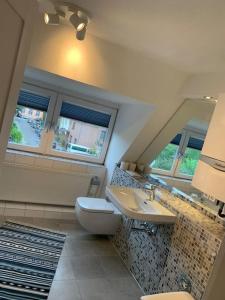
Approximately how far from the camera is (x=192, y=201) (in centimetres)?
247

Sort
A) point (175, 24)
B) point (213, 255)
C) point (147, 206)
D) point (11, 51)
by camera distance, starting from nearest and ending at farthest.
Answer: point (11, 51) → point (175, 24) → point (213, 255) → point (147, 206)

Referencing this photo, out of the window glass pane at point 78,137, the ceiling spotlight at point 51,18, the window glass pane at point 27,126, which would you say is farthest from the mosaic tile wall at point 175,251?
the ceiling spotlight at point 51,18

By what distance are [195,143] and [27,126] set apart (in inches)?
89.6

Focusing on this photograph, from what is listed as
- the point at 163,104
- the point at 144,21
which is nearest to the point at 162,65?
the point at 163,104

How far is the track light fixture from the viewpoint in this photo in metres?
1.82

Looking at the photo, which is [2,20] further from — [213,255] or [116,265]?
[116,265]

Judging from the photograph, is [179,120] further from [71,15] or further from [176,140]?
[71,15]

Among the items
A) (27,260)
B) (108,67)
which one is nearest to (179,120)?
(108,67)

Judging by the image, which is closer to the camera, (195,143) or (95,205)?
(195,143)

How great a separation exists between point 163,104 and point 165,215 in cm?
120

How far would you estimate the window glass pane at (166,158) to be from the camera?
305cm

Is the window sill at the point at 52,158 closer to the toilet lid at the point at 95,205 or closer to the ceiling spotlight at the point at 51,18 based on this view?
the toilet lid at the point at 95,205

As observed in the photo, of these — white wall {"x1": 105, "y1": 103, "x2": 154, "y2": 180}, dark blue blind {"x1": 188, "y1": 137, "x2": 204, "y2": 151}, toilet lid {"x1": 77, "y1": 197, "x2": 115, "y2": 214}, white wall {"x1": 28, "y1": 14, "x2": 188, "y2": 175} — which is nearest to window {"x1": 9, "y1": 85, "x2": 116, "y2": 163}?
white wall {"x1": 105, "y1": 103, "x2": 154, "y2": 180}

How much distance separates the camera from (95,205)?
3014mm
